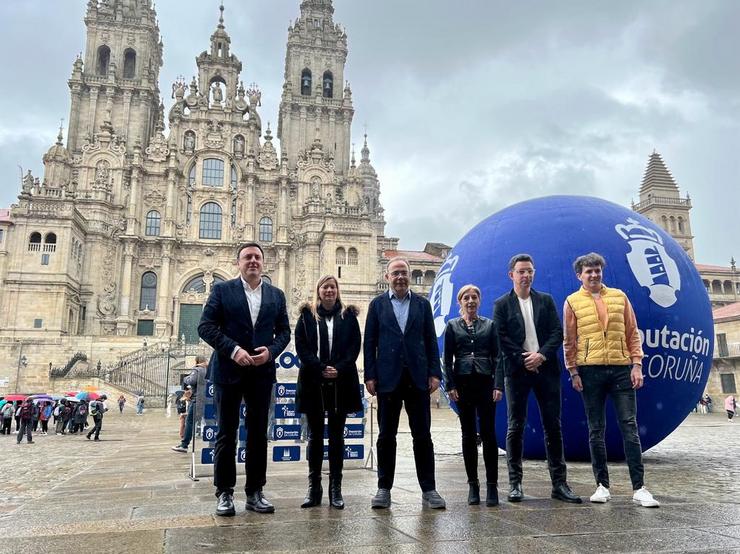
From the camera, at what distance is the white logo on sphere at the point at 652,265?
22.8 feet

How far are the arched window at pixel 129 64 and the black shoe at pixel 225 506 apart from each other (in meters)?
51.7

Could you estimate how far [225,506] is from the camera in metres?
4.38

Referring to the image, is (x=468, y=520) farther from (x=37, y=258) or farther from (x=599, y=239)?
(x=37, y=258)

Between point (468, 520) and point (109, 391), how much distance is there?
30897mm

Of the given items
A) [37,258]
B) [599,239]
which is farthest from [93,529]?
[37,258]

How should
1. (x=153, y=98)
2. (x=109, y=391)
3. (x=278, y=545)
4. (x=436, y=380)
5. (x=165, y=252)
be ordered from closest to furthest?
(x=278, y=545) → (x=436, y=380) → (x=109, y=391) → (x=165, y=252) → (x=153, y=98)

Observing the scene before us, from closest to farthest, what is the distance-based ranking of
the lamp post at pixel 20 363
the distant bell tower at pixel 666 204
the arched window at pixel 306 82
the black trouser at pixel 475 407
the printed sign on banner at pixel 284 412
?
1. the black trouser at pixel 475 407
2. the printed sign on banner at pixel 284 412
3. the lamp post at pixel 20 363
4. the arched window at pixel 306 82
5. the distant bell tower at pixel 666 204

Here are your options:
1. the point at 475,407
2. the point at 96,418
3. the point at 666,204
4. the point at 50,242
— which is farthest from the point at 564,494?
the point at 666,204

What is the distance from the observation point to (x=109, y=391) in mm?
31016

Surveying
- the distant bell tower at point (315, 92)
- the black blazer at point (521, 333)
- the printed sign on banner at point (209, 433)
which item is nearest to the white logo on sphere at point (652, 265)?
the black blazer at point (521, 333)

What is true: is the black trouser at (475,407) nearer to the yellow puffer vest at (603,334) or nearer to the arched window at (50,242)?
the yellow puffer vest at (603,334)

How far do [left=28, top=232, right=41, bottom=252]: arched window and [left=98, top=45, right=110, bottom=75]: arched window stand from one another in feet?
56.2

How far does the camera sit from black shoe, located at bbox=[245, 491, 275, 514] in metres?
4.44

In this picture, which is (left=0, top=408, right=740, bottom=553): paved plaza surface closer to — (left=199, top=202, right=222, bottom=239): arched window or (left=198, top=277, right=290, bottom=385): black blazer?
(left=198, top=277, right=290, bottom=385): black blazer
